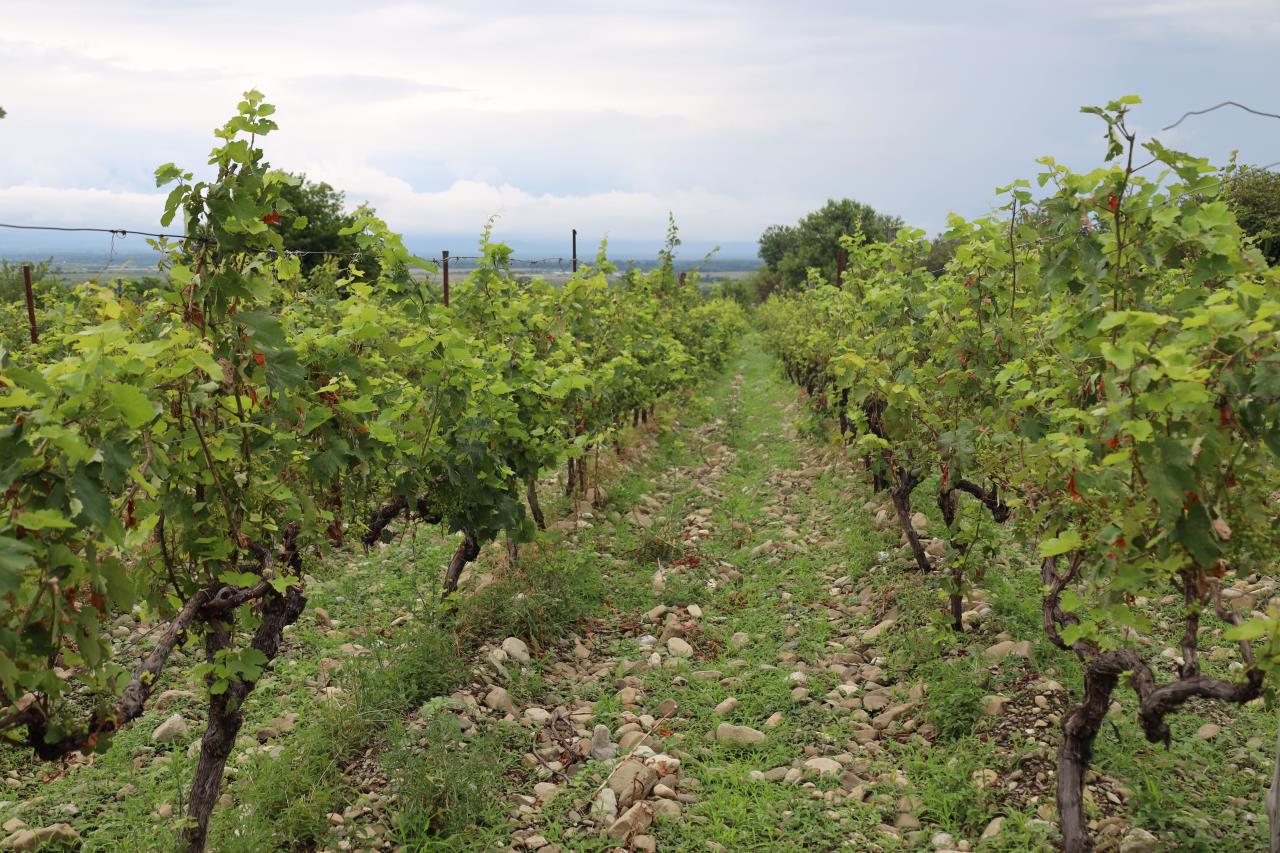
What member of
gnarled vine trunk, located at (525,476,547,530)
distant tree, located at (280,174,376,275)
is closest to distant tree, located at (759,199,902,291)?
distant tree, located at (280,174,376,275)

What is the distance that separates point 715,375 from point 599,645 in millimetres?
17230

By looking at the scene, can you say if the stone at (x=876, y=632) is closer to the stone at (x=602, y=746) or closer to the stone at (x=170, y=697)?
the stone at (x=602, y=746)

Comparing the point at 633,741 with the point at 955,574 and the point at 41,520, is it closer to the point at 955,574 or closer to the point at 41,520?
the point at 955,574

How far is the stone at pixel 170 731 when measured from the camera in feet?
15.5

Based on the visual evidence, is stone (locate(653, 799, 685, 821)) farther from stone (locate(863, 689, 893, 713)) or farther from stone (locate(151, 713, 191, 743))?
stone (locate(151, 713, 191, 743))

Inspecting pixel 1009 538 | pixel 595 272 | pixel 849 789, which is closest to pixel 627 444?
pixel 595 272

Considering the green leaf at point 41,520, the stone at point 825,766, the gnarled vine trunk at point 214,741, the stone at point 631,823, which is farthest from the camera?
the stone at point 825,766

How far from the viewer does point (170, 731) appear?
15.6ft

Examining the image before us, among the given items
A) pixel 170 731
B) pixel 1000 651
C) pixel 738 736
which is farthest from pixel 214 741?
pixel 1000 651

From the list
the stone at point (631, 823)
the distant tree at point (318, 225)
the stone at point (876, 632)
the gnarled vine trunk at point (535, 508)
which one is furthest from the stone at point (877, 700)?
the distant tree at point (318, 225)

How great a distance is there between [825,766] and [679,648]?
5.57 feet

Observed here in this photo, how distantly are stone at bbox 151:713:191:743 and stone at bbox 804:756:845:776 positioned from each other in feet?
11.5

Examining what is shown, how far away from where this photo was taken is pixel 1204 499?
2701 mm

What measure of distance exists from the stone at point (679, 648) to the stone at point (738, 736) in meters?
1.11
